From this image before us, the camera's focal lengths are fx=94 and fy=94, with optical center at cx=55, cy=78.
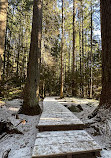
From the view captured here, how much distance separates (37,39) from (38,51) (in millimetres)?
656

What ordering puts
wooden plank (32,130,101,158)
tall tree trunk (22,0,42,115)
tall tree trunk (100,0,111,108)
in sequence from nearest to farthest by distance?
wooden plank (32,130,101,158)
tall tree trunk (100,0,111,108)
tall tree trunk (22,0,42,115)

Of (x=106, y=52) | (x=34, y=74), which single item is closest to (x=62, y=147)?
(x=106, y=52)

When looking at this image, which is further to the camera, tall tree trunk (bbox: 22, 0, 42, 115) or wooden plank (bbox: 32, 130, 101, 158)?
tall tree trunk (bbox: 22, 0, 42, 115)

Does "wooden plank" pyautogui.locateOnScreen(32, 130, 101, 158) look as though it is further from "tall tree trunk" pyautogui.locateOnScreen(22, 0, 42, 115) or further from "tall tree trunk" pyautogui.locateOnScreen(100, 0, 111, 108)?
"tall tree trunk" pyautogui.locateOnScreen(22, 0, 42, 115)

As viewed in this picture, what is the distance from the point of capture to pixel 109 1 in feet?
11.4

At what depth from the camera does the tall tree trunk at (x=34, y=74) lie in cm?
472

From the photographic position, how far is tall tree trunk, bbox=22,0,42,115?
4716 millimetres

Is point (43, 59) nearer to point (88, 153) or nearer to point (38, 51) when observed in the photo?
point (38, 51)

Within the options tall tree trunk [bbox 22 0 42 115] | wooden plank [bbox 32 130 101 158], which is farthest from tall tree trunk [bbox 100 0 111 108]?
tall tree trunk [bbox 22 0 42 115]

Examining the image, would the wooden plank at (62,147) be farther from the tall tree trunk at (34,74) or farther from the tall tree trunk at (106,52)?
the tall tree trunk at (34,74)

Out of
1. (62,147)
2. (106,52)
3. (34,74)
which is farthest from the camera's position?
(34,74)

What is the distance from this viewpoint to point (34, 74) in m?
4.91

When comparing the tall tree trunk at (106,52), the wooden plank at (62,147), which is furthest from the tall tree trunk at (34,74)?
the tall tree trunk at (106,52)

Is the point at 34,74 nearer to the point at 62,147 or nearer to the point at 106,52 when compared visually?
the point at 106,52
